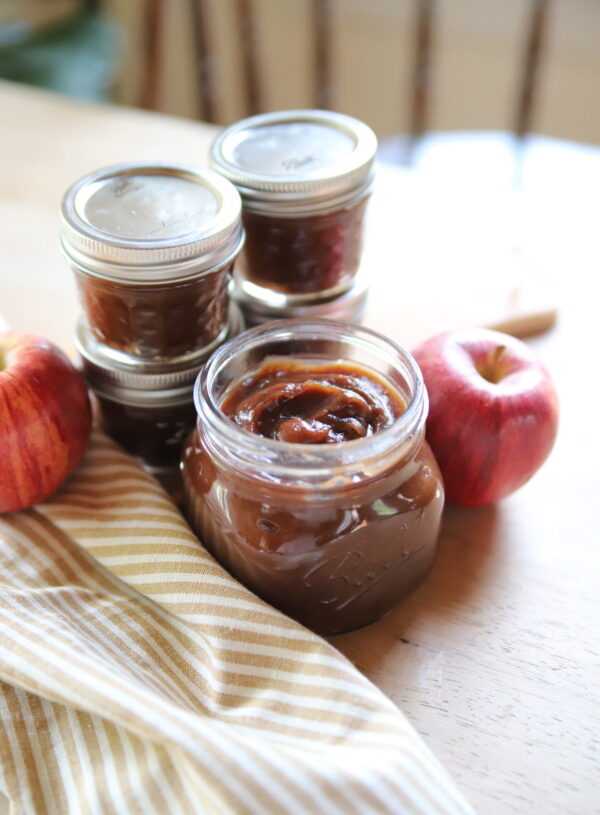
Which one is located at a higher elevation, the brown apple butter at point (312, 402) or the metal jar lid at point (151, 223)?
the metal jar lid at point (151, 223)

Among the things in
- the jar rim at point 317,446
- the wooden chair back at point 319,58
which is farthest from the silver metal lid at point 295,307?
the wooden chair back at point 319,58

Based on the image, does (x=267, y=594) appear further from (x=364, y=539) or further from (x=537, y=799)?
(x=537, y=799)

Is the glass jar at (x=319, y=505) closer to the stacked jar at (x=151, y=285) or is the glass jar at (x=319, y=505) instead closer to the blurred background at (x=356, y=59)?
the stacked jar at (x=151, y=285)

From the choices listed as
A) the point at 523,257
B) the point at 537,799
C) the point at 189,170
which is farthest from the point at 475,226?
the point at 537,799

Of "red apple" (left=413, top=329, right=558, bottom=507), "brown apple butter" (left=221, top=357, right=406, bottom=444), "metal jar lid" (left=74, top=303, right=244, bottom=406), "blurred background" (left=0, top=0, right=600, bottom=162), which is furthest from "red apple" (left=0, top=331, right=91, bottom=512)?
"blurred background" (left=0, top=0, right=600, bottom=162)

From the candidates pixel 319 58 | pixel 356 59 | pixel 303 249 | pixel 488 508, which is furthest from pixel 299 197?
pixel 356 59

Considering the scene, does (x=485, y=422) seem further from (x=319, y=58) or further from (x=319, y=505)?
(x=319, y=58)
